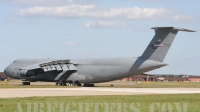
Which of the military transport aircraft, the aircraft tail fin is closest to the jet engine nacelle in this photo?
the military transport aircraft

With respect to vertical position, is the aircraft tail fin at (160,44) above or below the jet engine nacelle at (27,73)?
above

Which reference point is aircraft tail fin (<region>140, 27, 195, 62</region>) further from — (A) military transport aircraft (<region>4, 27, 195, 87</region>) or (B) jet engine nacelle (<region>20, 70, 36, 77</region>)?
(B) jet engine nacelle (<region>20, 70, 36, 77</region>)

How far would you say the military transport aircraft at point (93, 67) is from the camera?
61.7 meters

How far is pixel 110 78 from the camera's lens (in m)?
67.1

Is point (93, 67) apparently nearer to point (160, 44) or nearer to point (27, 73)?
point (27, 73)

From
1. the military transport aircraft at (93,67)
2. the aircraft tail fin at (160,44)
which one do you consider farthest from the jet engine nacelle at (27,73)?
the aircraft tail fin at (160,44)

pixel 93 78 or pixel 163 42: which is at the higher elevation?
pixel 163 42

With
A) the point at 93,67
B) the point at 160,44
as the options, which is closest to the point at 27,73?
the point at 93,67

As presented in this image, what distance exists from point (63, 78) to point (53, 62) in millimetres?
3075

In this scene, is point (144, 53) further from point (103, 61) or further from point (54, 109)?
point (54, 109)

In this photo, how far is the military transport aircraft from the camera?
6172 cm

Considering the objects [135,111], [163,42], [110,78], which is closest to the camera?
[135,111]

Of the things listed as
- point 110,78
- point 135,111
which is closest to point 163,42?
point 110,78

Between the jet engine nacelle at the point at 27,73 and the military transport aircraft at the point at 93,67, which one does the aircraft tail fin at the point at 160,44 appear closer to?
the military transport aircraft at the point at 93,67
